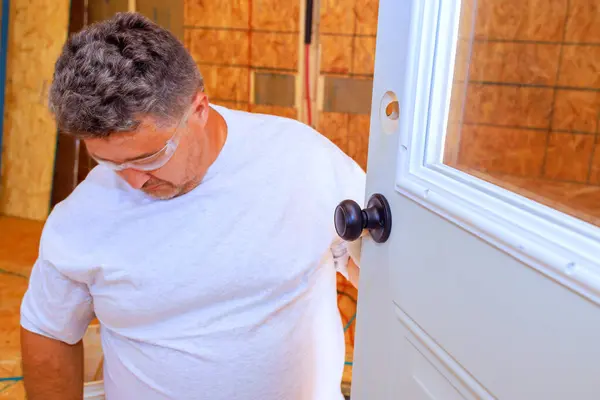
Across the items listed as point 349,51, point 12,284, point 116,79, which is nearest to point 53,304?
point 116,79

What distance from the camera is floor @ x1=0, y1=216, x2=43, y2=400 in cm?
201

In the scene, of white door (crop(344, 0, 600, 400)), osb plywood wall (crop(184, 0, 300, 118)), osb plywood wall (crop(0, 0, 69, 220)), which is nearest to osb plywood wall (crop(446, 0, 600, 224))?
white door (crop(344, 0, 600, 400))

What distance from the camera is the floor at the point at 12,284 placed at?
201 centimetres

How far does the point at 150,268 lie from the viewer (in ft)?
3.55

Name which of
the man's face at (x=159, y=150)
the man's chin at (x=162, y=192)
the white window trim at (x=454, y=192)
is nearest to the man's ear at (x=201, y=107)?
the man's face at (x=159, y=150)

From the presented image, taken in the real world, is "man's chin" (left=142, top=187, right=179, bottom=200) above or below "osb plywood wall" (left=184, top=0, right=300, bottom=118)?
below

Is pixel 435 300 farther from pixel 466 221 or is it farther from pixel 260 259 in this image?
pixel 260 259

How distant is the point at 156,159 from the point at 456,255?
2.15ft

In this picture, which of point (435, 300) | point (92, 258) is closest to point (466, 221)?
point (435, 300)

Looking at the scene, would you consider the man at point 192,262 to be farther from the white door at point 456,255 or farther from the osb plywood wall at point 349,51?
the osb plywood wall at point 349,51

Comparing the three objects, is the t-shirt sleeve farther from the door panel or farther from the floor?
the floor

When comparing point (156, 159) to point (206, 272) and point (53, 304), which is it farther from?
point (53, 304)

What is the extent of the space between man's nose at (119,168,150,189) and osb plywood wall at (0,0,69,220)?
2674mm

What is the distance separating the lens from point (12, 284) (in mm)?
2738
